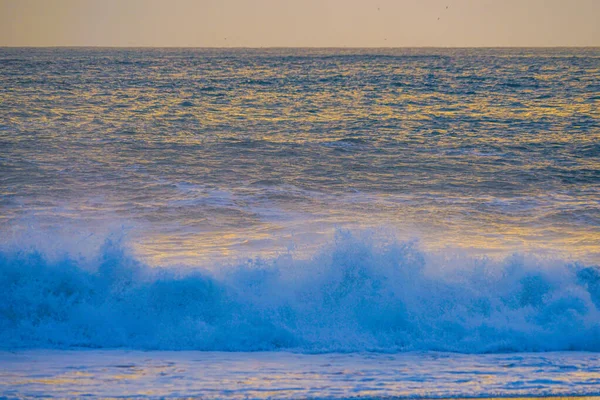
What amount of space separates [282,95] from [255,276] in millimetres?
24336

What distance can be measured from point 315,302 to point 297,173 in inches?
283

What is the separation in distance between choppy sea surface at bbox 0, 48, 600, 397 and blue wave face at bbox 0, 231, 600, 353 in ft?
0.07

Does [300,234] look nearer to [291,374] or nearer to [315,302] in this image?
[315,302]

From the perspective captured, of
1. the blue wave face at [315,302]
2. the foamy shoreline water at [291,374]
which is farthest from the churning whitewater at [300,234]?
the foamy shoreline water at [291,374]

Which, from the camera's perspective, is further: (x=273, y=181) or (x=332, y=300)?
(x=273, y=181)

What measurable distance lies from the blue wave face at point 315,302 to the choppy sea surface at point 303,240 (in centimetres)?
2

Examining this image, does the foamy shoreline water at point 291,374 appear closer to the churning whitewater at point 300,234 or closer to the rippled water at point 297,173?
the churning whitewater at point 300,234

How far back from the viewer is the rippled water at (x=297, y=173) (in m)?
9.20

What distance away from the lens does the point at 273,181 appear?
41.7 feet

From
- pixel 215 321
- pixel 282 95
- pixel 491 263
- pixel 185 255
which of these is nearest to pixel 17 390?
pixel 215 321

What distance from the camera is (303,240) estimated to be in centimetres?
880

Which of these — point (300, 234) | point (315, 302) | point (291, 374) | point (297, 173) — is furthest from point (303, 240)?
point (297, 173)

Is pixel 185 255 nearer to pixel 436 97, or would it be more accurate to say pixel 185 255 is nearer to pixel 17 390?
pixel 17 390

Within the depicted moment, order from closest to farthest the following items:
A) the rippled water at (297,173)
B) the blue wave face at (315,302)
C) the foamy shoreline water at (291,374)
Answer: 1. the foamy shoreline water at (291,374)
2. the blue wave face at (315,302)
3. the rippled water at (297,173)
